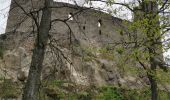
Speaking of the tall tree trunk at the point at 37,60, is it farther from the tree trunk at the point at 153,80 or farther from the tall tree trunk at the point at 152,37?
the tree trunk at the point at 153,80

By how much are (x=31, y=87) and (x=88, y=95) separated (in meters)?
12.0

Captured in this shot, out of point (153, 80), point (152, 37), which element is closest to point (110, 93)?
point (153, 80)

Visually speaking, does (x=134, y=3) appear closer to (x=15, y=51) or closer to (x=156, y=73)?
(x=156, y=73)

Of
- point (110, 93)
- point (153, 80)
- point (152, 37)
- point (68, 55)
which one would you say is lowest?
point (110, 93)

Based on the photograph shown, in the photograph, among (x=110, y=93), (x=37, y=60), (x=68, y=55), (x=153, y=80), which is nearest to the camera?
(x=37, y=60)

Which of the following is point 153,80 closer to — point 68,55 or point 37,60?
point 37,60

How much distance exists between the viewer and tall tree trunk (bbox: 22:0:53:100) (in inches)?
325

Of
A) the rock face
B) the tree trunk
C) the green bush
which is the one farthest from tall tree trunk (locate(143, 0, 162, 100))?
the green bush

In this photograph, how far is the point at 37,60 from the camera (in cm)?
860

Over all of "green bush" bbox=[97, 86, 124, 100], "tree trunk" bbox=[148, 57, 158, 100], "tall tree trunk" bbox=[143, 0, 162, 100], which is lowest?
"green bush" bbox=[97, 86, 124, 100]

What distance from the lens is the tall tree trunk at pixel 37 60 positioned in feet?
27.1

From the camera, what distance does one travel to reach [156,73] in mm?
11898

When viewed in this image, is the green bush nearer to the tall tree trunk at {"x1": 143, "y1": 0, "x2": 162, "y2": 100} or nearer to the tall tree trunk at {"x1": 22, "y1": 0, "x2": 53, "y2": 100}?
the tall tree trunk at {"x1": 143, "y1": 0, "x2": 162, "y2": 100}

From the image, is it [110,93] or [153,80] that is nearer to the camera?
[153,80]
